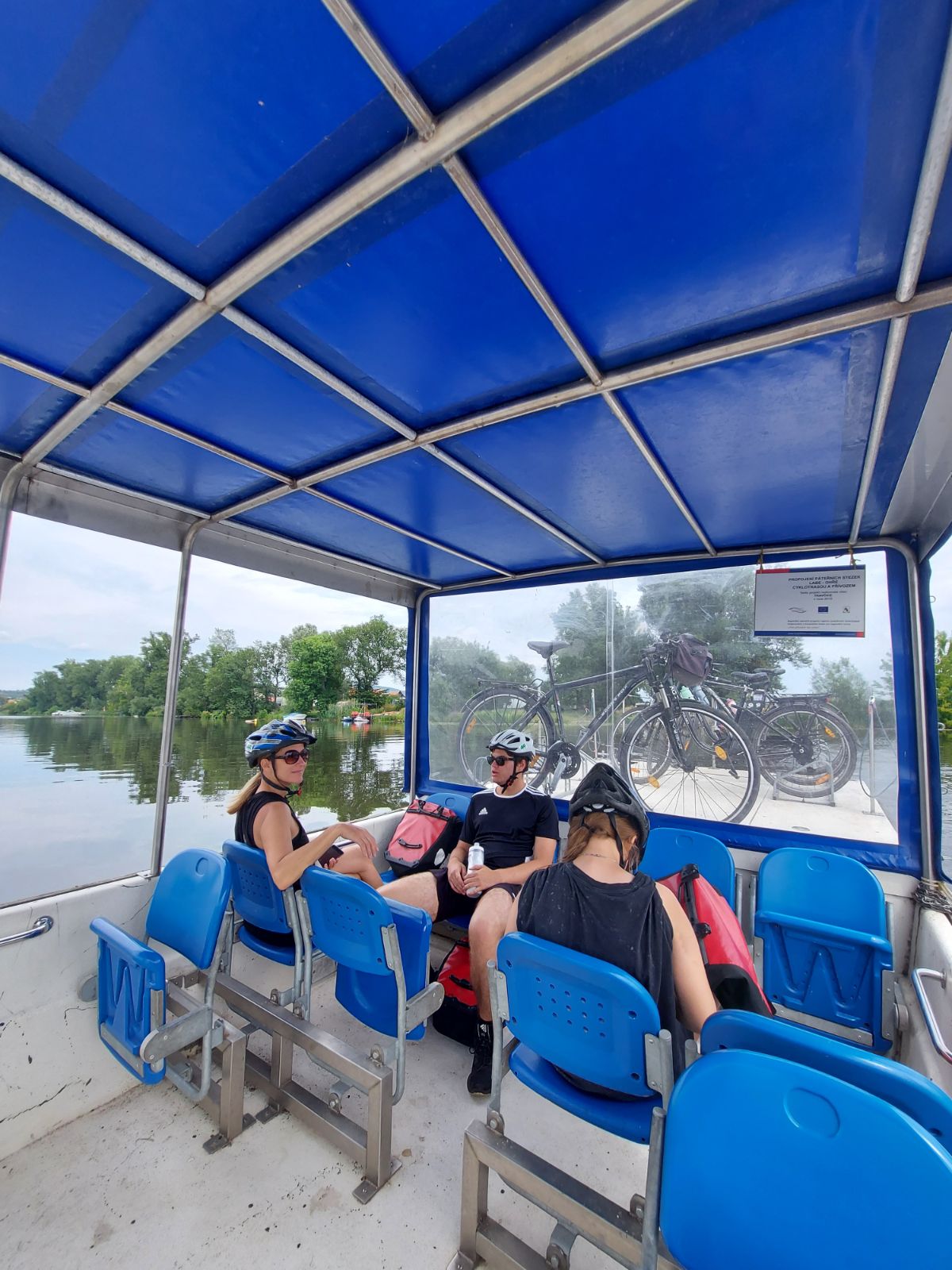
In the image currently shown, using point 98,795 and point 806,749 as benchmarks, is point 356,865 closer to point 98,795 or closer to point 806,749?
point 98,795

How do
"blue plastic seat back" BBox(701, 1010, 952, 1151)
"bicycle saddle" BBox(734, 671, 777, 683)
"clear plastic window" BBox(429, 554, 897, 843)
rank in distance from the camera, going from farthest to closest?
"bicycle saddle" BBox(734, 671, 777, 683), "clear plastic window" BBox(429, 554, 897, 843), "blue plastic seat back" BBox(701, 1010, 952, 1151)

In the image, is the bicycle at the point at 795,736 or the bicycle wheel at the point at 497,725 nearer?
the bicycle at the point at 795,736

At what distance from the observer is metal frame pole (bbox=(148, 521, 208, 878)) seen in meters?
2.46

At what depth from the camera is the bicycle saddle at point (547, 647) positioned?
3685mm

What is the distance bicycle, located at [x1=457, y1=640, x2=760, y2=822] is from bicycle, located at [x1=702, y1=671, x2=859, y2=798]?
0.09 meters

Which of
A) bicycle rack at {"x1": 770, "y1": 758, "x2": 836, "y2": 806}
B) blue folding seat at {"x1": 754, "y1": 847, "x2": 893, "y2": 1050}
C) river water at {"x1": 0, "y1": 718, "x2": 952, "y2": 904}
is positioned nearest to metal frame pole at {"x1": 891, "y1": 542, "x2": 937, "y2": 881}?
river water at {"x1": 0, "y1": 718, "x2": 952, "y2": 904}

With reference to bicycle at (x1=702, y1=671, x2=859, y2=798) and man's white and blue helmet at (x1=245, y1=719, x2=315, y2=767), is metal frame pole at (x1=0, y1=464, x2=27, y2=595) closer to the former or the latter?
man's white and blue helmet at (x1=245, y1=719, x2=315, y2=767)

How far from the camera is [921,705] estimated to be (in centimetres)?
259

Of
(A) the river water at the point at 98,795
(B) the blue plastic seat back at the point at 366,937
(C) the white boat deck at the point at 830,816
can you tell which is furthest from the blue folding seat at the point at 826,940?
(A) the river water at the point at 98,795

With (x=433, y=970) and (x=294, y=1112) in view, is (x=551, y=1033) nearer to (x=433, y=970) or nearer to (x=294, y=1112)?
(x=294, y=1112)

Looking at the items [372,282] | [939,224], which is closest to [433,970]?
[372,282]

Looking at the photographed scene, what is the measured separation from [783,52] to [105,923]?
288 centimetres

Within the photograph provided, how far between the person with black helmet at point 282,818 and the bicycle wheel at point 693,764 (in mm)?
1812

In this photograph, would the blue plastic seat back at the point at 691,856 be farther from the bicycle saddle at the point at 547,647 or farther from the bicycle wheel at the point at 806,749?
the bicycle saddle at the point at 547,647
